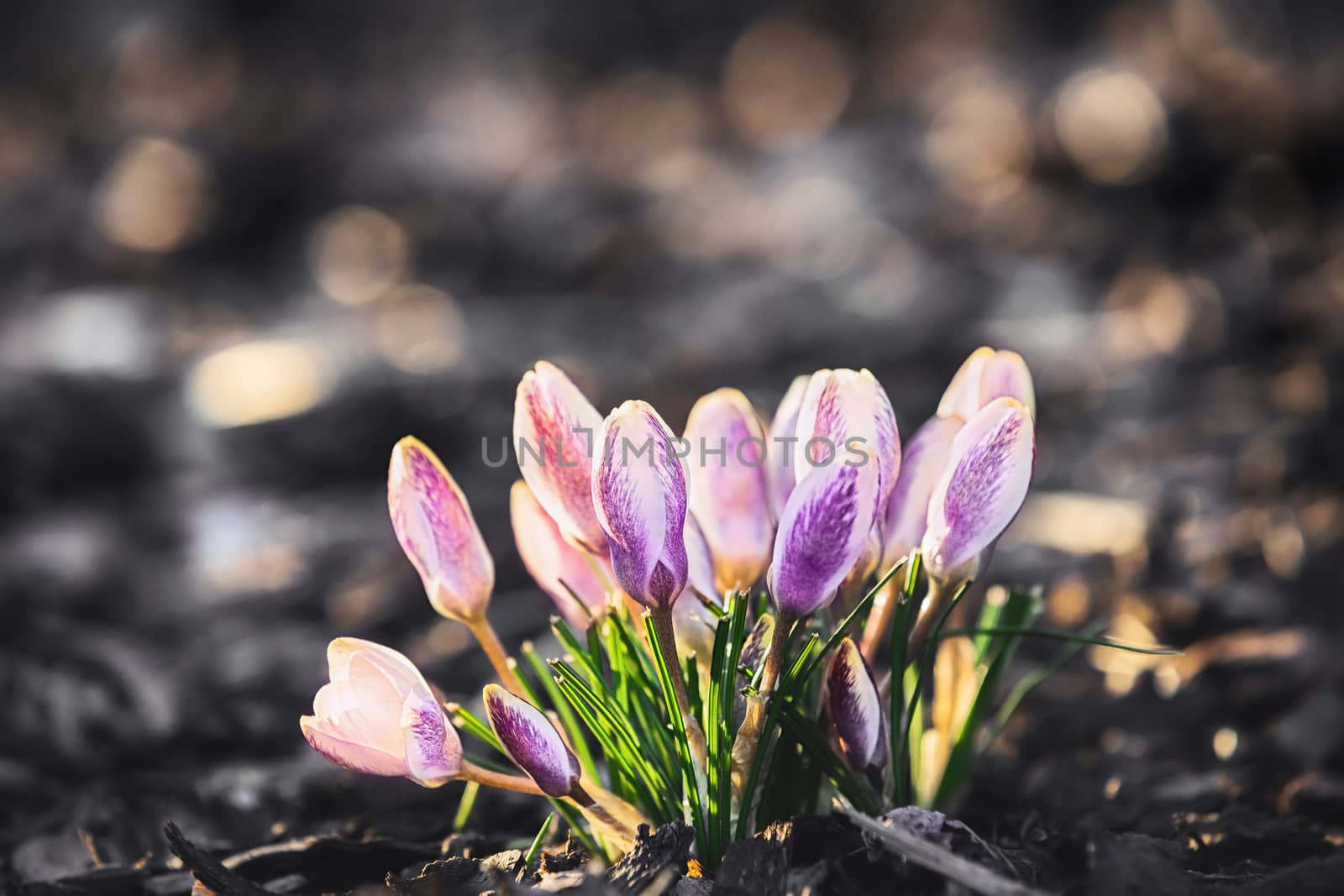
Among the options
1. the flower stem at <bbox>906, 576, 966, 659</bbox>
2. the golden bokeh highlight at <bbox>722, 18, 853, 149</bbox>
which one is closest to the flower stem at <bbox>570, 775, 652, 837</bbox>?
the flower stem at <bbox>906, 576, 966, 659</bbox>

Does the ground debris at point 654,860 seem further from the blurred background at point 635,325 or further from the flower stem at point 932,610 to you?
the blurred background at point 635,325

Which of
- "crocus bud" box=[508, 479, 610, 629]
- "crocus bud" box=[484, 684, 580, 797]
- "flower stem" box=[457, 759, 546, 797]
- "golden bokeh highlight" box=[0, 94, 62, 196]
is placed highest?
"golden bokeh highlight" box=[0, 94, 62, 196]

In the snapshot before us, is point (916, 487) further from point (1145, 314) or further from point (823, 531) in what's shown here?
point (1145, 314)

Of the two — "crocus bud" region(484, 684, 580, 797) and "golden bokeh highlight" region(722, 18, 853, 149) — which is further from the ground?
"golden bokeh highlight" region(722, 18, 853, 149)

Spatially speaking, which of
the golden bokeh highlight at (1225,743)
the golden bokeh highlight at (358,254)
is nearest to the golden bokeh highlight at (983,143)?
the golden bokeh highlight at (358,254)

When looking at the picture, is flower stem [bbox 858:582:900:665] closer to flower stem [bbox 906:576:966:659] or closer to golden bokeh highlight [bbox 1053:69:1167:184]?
flower stem [bbox 906:576:966:659]

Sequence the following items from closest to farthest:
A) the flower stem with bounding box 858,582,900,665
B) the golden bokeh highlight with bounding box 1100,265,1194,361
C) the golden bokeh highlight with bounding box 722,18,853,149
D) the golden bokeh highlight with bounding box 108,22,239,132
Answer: the flower stem with bounding box 858,582,900,665 → the golden bokeh highlight with bounding box 1100,265,1194,361 → the golden bokeh highlight with bounding box 722,18,853,149 → the golden bokeh highlight with bounding box 108,22,239,132

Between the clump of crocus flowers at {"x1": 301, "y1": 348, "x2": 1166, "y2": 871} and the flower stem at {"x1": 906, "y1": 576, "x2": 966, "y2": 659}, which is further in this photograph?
the flower stem at {"x1": 906, "y1": 576, "x2": 966, "y2": 659}
